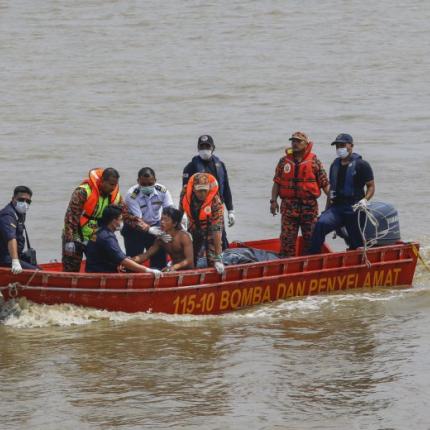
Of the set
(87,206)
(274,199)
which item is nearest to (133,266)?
(87,206)

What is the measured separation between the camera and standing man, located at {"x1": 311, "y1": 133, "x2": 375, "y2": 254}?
13.9m

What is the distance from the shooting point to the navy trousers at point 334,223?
14.0 meters

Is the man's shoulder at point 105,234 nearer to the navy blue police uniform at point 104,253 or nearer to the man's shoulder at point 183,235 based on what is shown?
the navy blue police uniform at point 104,253

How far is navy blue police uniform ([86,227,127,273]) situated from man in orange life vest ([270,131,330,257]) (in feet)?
8.21

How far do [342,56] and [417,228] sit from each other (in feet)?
53.7

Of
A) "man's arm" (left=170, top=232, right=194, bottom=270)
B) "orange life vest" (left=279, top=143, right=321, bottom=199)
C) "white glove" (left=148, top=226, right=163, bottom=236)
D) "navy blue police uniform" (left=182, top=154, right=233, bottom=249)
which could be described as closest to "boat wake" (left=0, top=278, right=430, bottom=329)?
"man's arm" (left=170, top=232, right=194, bottom=270)

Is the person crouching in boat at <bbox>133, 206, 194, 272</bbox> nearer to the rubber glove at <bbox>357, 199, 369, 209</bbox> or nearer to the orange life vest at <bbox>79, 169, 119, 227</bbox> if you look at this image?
the orange life vest at <bbox>79, 169, 119, 227</bbox>

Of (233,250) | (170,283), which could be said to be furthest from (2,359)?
(233,250)

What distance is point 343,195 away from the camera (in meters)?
14.0

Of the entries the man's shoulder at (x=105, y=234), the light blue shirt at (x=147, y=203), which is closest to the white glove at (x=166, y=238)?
the light blue shirt at (x=147, y=203)

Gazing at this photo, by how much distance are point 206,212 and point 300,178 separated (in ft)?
5.03

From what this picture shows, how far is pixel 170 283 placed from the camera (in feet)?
42.3

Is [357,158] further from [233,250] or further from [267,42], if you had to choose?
[267,42]

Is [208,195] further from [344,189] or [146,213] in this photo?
[344,189]
